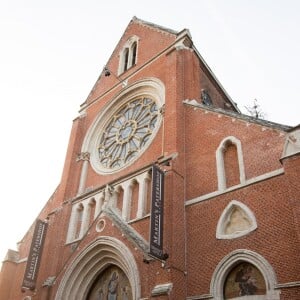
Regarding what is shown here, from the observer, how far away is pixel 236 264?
10.4m

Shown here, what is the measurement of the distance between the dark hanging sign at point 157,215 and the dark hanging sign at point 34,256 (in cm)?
701

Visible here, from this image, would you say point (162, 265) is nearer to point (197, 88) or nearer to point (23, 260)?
point (197, 88)

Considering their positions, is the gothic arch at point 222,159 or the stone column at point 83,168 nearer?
the gothic arch at point 222,159

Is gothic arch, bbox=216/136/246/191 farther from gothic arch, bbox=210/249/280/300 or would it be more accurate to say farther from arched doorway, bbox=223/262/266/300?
arched doorway, bbox=223/262/266/300

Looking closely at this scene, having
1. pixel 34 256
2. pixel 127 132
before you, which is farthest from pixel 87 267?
pixel 127 132

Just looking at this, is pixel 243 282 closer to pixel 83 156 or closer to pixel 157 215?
pixel 157 215

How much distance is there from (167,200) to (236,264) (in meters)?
2.98

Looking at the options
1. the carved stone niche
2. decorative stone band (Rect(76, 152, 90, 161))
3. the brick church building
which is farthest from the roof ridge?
the carved stone niche

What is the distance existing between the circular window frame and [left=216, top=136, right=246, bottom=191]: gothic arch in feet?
12.5

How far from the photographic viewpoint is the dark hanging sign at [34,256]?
1518 cm

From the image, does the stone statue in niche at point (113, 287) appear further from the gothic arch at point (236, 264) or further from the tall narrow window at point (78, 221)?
the gothic arch at point (236, 264)

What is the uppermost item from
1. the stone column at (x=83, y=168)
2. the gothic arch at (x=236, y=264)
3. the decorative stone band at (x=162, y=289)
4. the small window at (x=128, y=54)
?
the small window at (x=128, y=54)

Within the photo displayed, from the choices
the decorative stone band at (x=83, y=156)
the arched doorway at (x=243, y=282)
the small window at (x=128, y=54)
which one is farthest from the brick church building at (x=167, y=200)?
the small window at (x=128, y=54)

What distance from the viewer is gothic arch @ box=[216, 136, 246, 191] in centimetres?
1181
